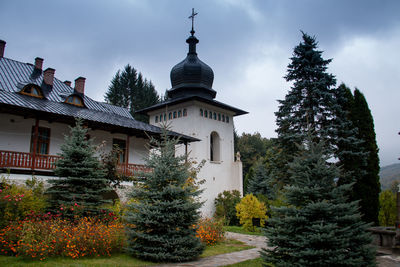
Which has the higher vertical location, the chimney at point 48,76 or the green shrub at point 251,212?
the chimney at point 48,76

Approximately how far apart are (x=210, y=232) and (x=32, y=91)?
415 inches

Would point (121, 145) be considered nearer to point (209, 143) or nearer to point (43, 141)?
point (43, 141)

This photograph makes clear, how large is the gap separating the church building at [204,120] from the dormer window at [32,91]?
9120 mm

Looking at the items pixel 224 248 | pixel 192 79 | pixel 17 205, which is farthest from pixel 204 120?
pixel 17 205

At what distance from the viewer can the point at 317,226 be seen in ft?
17.1

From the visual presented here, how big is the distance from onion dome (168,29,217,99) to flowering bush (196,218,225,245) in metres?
13.4

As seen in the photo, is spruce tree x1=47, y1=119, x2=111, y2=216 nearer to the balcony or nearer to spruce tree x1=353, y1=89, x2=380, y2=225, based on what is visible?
the balcony

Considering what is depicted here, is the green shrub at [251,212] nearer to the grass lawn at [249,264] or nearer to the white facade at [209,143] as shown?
the white facade at [209,143]

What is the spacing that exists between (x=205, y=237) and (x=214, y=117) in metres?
13.9

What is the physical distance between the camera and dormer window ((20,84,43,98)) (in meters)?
13.7

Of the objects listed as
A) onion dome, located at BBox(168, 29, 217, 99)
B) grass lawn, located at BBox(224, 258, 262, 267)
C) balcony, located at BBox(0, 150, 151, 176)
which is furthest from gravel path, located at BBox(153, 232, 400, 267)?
onion dome, located at BBox(168, 29, 217, 99)

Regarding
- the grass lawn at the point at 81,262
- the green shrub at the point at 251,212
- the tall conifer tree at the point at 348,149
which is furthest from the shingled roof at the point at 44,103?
the tall conifer tree at the point at 348,149

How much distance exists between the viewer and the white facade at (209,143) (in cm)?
2103

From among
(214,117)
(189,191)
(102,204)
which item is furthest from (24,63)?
(189,191)
